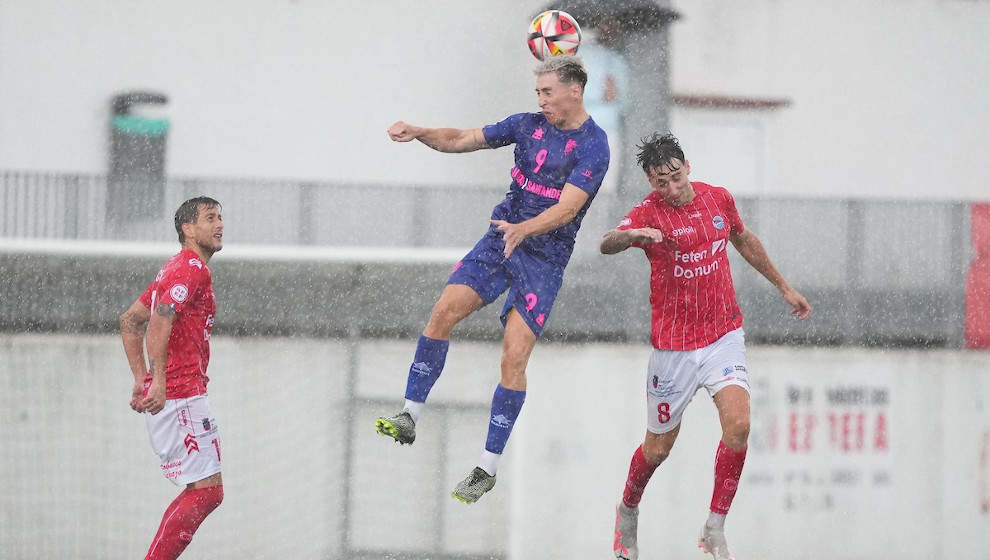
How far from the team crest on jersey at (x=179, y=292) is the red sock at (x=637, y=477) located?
2.66 meters

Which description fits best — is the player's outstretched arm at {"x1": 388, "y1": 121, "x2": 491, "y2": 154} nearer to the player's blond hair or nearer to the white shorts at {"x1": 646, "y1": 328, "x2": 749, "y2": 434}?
the player's blond hair

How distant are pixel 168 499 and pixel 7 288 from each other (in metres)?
2.53

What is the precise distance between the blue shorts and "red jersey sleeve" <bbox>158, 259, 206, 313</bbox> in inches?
53.3

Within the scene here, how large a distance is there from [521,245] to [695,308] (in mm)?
1057

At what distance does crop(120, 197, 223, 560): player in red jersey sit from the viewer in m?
6.30

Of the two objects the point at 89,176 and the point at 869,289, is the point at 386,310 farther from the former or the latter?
the point at 869,289

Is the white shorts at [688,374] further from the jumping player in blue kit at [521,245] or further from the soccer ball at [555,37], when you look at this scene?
the soccer ball at [555,37]

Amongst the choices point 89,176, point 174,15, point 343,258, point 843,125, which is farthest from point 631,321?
point 174,15

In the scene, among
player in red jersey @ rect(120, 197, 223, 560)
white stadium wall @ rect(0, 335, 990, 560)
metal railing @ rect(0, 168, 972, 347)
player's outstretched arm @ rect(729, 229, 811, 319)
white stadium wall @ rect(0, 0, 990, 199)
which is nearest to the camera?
player in red jersey @ rect(120, 197, 223, 560)

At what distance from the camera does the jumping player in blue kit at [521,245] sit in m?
6.04

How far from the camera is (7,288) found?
10961 mm

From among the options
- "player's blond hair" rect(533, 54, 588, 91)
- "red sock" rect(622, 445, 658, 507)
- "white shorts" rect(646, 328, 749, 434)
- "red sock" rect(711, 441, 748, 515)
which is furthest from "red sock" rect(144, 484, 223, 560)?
"player's blond hair" rect(533, 54, 588, 91)

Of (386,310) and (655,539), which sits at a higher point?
(386,310)

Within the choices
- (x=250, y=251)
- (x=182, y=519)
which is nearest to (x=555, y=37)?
(x=182, y=519)
